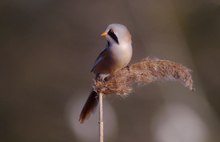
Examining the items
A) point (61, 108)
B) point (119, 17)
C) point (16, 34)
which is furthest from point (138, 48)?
point (16, 34)

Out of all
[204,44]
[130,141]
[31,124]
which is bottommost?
[130,141]

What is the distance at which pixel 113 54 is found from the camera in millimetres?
3770

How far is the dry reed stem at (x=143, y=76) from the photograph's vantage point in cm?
325

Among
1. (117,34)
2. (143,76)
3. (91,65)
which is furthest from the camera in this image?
(91,65)

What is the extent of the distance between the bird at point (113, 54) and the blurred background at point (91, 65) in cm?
659

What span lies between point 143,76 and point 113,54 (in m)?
0.45

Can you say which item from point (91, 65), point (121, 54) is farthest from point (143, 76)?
point (91, 65)

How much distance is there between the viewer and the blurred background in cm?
1113

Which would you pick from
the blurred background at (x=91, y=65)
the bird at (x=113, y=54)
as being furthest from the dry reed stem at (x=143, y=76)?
the blurred background at (x=91, y=65)

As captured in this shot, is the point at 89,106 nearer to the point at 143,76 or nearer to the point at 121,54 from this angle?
the point at 121,54

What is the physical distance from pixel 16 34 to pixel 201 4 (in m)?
3.34

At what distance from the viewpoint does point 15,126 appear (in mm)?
12156

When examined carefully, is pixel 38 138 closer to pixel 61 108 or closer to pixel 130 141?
pixel 61 108

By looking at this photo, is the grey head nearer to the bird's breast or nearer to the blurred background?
the bird's breast
